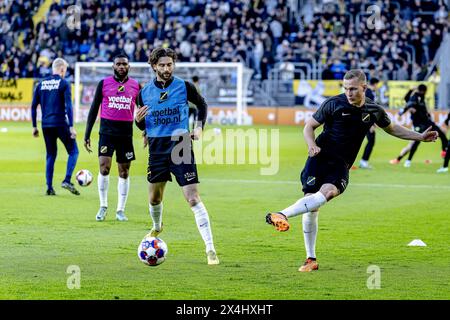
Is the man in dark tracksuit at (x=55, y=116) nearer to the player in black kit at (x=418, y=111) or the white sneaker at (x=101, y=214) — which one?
the white sneaker at (x=101, y=214)

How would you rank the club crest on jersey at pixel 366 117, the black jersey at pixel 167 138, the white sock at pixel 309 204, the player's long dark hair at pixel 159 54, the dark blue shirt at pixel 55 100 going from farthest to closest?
the dark blue shirt at pixel 55 100, the black jersey at pixel 167 138, the player's long dark hair at pixel 159 54, the club crest on jersey at pixel 366 117, the white sock at pixel 309 204

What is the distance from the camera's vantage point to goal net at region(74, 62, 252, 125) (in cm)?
4388

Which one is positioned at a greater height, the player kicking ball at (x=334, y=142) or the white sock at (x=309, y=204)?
the player kicking ball at (x=334, y=142)

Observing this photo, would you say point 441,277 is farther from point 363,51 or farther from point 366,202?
point 363,51

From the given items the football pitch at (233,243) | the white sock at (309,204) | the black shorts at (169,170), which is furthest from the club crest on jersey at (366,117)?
the black shorts at (169,170)

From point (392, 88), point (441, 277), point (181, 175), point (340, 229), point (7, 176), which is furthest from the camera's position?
point (392, 88)

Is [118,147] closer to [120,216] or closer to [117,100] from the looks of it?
[117,100]

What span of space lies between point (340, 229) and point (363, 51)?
31962 millimetres

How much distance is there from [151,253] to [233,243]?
2.43m

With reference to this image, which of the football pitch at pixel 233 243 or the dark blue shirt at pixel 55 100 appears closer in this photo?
the football pitch at pixel 233 243

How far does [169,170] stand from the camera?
11297 millimetres

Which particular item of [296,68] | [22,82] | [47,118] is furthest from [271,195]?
[22,82]

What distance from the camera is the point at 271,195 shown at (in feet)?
61.6

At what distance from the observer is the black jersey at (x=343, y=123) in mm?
10680
